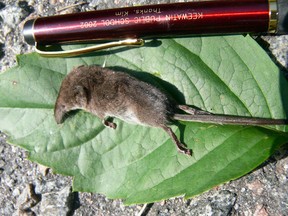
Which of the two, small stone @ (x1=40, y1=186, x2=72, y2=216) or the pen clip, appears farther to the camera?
small stone @ (x1=40, y1=186, x2=72, y2=216)

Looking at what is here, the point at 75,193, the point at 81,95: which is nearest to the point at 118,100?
the point at 81,95

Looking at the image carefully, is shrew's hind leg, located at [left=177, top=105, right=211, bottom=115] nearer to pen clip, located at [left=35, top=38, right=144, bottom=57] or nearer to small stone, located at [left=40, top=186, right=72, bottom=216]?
pen clip, located at [left=35, top=38, right=144, bottom=57]

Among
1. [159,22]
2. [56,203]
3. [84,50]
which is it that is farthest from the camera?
[56,203]

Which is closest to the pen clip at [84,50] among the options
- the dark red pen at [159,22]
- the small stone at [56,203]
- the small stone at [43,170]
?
the dark red pen at [159,22]

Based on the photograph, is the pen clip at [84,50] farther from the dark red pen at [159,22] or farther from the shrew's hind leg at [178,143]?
the shrew's hind leg at [178,143]

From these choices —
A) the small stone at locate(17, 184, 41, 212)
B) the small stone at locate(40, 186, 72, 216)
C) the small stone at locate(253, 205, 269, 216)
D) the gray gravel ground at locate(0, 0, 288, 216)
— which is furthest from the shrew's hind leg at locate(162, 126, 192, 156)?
the small stone at locate(17, 184, 41, 212)

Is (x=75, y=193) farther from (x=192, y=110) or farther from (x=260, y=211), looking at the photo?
(x=260, y=211)
